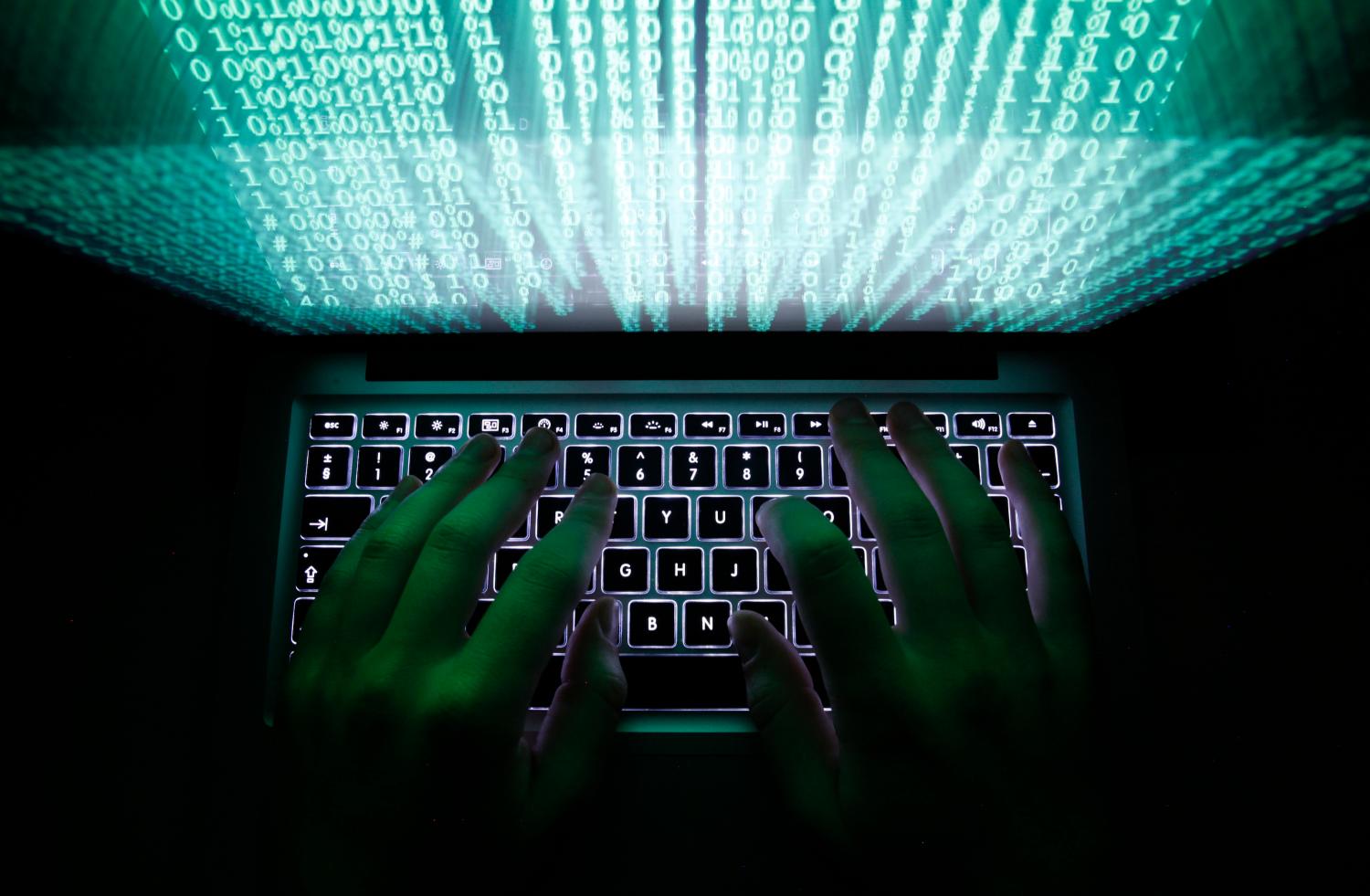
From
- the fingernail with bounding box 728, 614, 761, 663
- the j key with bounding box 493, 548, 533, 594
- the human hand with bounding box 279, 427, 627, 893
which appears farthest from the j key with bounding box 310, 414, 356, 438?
the fingernail with bounding box 728, 614, 761, 663

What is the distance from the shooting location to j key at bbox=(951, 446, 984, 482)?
622 mm

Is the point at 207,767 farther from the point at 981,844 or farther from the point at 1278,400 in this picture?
the point at 1278,400

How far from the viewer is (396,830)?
44 centimetres

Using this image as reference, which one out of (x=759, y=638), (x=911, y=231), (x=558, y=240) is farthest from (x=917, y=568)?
(x=558, y=240)

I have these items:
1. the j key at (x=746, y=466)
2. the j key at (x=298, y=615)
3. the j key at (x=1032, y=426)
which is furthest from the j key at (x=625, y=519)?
the j key at (x=1032, y=426)

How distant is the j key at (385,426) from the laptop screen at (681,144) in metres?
0.13

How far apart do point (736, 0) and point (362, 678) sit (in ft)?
1.89

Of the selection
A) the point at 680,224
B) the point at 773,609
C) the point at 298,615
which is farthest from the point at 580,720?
→ the point at 680,224

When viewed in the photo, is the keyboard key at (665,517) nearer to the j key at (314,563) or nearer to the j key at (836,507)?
the j key at (836,507)

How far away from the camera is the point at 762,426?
634mm

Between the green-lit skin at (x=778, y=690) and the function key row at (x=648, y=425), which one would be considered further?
the function key row at (x=648, y=425)

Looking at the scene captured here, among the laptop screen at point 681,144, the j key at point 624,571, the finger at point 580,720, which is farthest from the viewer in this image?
the j key at point 624,571

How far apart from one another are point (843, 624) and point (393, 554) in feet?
1.32

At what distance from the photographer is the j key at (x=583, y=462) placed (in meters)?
0.62
